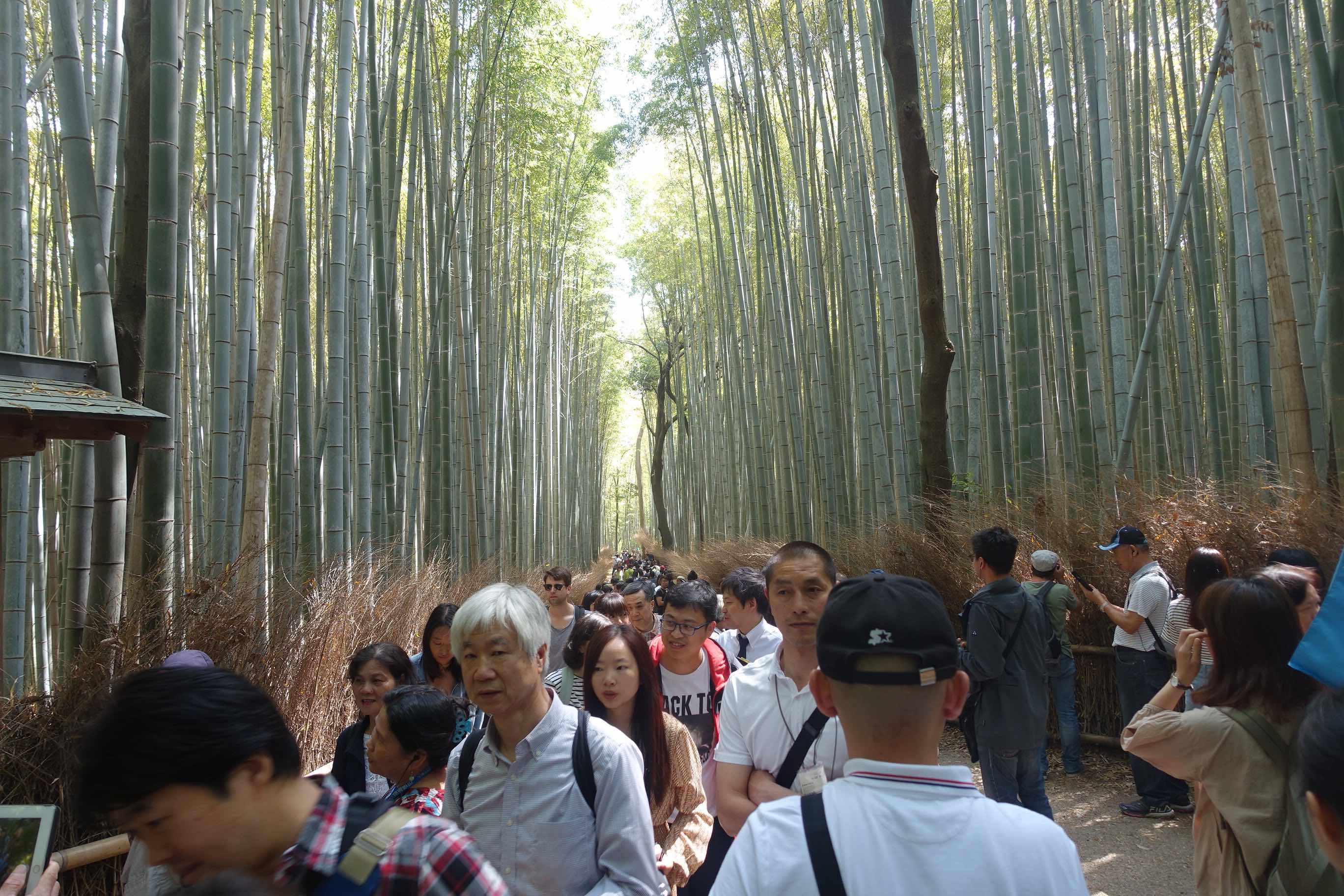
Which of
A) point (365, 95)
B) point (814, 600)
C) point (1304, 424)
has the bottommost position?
point (814, 600)

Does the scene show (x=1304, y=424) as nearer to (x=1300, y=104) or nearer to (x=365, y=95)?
(x=1300, y=104)

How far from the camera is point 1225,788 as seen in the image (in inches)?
58.3

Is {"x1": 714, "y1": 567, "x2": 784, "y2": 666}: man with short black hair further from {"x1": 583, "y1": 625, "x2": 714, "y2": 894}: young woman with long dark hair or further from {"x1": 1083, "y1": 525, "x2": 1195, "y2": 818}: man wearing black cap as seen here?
{"x1": 1083, "y1": 525, "x2": 1195, "y2": 818}: man wearing black cap

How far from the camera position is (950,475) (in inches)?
218

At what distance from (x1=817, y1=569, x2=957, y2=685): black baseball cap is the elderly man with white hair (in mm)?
591

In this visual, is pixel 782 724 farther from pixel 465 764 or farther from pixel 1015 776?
pixel 1015 776

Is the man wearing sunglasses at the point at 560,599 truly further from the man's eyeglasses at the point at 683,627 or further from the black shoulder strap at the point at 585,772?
the black shoulder strap at the point at 585,772

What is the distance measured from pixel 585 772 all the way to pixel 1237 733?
3.61 feet

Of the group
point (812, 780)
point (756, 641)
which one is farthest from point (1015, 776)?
point (812, 780)

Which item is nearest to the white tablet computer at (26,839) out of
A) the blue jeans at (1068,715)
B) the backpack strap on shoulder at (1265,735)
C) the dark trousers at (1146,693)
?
the backpack strap on shoulder at (1265,735)

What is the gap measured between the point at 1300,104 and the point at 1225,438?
2.59 metres

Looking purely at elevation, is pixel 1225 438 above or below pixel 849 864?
above

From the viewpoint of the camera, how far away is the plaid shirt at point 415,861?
3.00 feet

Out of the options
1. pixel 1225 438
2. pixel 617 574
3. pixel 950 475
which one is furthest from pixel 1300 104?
pixel 617 574
